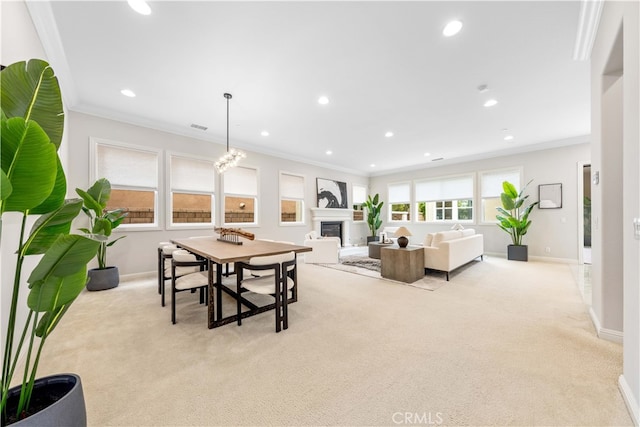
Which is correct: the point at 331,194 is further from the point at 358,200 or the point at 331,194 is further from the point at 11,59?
the point at 11,59

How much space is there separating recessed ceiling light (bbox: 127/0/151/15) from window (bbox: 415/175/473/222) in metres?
7.54

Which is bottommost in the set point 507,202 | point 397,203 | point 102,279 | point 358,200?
point 102,279

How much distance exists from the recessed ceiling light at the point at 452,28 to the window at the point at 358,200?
21.1 feet

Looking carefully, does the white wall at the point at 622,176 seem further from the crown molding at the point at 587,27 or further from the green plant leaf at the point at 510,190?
the green plant leaf at the point at 510,190

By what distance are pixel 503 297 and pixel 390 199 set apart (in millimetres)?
5843

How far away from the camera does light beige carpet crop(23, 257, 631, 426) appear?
1.35 m

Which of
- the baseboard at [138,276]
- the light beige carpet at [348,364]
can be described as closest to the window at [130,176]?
the baseboard at [138,276]

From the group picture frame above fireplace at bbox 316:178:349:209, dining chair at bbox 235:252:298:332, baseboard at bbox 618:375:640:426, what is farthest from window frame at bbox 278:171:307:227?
baseboard at bbox 618:375:640:426

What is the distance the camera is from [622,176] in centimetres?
200

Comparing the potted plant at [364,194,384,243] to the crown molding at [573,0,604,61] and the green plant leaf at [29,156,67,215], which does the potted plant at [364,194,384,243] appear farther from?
the green plant leaf at [29,156,67,215]

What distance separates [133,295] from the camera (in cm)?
328

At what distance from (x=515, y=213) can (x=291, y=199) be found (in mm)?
5656

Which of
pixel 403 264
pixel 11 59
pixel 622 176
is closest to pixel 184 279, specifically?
pixel 11 59

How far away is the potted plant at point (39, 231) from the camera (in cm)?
84
